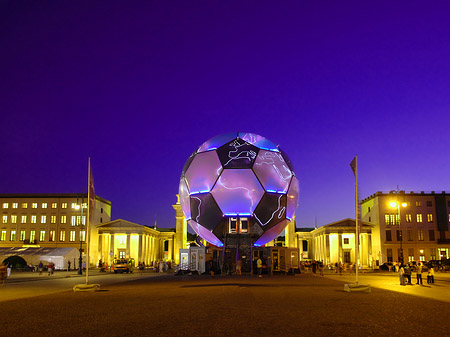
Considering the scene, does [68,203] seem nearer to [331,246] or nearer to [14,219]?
[14,219]

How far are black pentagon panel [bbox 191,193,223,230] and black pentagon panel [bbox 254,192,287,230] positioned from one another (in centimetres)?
313

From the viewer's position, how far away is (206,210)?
37219 millimetres

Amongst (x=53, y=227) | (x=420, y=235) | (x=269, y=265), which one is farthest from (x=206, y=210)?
(x=420, y=235)

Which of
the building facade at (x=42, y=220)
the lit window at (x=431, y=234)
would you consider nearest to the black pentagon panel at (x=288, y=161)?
the lit window at (x=431, y=234)

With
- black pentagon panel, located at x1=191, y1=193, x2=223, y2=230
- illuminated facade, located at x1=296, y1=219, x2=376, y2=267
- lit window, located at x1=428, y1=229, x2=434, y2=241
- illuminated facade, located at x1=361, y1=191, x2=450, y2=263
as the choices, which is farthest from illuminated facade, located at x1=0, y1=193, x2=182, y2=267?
lit window, located at x1=428, y1=229, x2=434, y2=241

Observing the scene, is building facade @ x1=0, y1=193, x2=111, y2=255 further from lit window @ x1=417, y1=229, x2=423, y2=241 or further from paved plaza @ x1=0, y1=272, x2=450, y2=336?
paved plaza @ x1=0, y1=272, x2=450, y2=336

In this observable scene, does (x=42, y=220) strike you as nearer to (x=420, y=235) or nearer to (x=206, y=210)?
(x=206, y=210)

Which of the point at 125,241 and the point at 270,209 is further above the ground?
the point at 270,209

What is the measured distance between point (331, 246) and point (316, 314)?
72435mm

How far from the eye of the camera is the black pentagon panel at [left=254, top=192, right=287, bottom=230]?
3653 centimetres

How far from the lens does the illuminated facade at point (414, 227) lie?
7694cm

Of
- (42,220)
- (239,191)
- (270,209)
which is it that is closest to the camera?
(239,191)

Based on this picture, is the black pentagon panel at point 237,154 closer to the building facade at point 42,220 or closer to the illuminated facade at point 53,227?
the illuminated facade at point 53,227

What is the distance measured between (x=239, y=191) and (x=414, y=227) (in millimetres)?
51770
